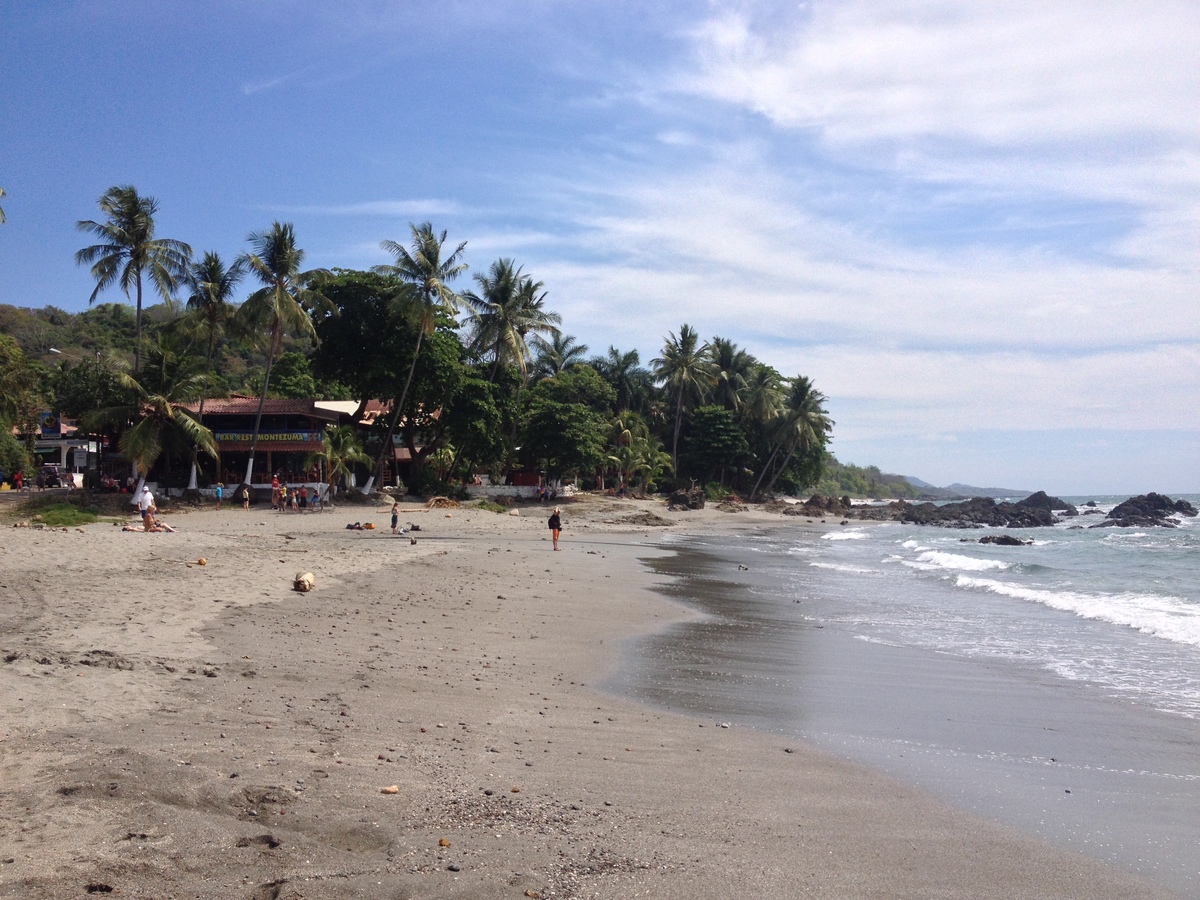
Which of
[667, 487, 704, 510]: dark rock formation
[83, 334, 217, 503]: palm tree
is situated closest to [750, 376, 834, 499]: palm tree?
[667, 487, 704, 510]: dark rock formation

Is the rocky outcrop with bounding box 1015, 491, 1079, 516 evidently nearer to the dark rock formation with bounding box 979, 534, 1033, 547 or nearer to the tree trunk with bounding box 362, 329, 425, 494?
the dark rock formation with bounding box 979, 534, 1033, 547

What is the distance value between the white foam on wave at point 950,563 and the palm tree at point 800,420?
119 feet

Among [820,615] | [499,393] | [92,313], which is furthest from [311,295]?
[92,313]

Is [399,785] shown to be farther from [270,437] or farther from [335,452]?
[270,437]

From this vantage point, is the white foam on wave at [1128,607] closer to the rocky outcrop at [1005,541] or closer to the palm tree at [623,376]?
the rocky outcrop at [1005,541]

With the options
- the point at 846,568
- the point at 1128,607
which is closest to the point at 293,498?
the point at 846,568

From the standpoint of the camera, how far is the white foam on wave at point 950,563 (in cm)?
2256

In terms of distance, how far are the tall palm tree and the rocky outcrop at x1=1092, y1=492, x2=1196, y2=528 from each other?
26186 mm

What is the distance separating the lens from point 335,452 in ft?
109

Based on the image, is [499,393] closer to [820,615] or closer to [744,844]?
[820,615]

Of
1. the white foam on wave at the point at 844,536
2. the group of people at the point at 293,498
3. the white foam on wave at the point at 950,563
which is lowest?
the white foam on wave at the point at 844,536

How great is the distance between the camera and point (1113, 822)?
197 inches

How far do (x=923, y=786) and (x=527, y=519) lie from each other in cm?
2836

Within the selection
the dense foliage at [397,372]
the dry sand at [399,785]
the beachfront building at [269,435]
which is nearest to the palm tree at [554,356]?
the dense foliage at [397,372]
